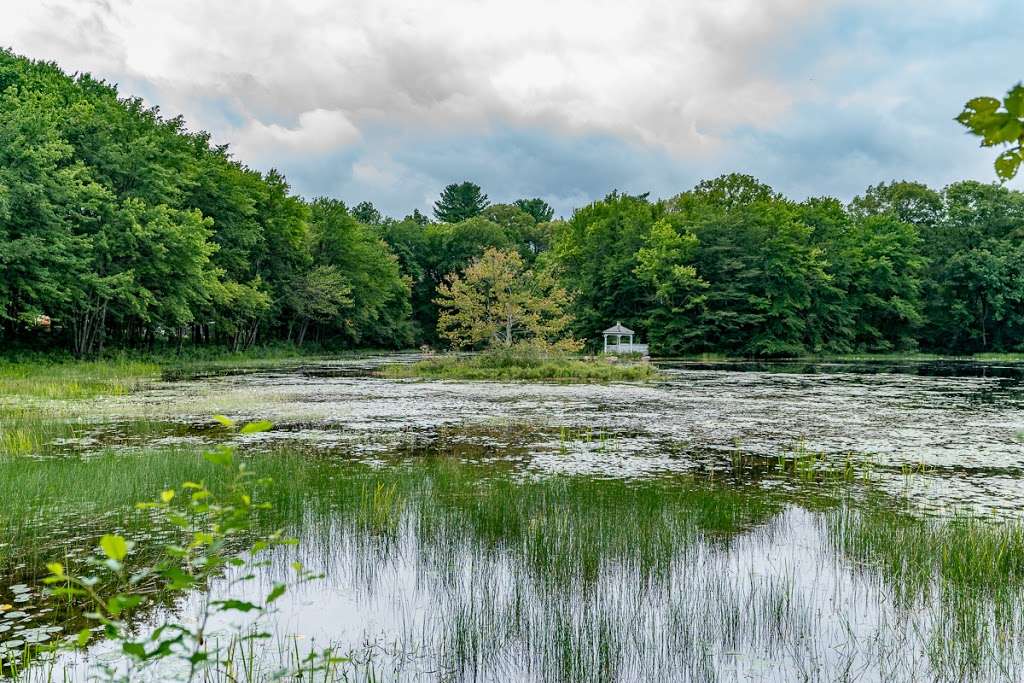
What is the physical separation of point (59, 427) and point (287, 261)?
38.4 m

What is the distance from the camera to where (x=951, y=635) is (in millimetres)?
4051

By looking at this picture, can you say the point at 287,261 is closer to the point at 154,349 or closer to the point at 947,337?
the point at 154,349

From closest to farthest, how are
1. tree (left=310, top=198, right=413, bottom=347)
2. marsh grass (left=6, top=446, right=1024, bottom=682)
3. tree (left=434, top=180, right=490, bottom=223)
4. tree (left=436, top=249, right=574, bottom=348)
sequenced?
marsh grass (left=6, top=446, right=1024, bottom=682), tree (left=436, top=249, right=574, bottom=348), tree (left=310, top=198, right=413, bottom=347), tree (left=434, top=180, right=490, bottom=223)

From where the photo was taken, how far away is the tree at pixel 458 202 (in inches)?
3703

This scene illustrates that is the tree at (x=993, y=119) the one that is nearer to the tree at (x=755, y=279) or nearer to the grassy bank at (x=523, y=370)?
the grassy bank at (x=523, y=370)

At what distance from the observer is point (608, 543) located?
565 cm

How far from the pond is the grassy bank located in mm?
13557

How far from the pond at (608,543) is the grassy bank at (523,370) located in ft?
44.5

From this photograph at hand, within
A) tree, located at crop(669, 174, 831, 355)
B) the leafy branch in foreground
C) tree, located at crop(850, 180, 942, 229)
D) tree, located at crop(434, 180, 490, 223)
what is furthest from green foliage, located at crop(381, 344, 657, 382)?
tree, located at crop(434, 180, 490, 223)

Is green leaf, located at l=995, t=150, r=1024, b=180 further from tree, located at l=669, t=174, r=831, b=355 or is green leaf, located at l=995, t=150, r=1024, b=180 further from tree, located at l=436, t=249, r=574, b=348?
tree, located at l=669, t=174, r=831, b=355

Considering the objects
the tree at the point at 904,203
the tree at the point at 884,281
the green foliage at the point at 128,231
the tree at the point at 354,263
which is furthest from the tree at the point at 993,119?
the tree at the point at 904,203

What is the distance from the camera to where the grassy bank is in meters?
26.3

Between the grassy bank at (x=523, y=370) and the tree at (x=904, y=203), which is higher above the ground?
the tree at (x=904, y=203)

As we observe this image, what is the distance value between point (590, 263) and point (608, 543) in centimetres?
4963
